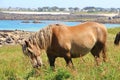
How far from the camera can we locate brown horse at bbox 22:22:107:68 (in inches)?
368

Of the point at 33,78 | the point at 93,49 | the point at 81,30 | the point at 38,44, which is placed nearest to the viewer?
the point at 33,78

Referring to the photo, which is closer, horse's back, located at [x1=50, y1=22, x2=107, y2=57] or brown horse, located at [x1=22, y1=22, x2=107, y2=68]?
brown horse, located at [x1=22, y1=22, x2=107, y2=68]

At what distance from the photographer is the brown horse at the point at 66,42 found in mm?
9344

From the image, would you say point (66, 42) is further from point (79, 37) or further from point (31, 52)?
point (31, 52)

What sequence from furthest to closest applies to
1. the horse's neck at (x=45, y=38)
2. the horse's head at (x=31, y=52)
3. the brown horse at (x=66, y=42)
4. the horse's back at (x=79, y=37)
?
the horse's back at (x=79, y=37)
the horse's neck at (x=45, y=38)
the brown horse at (x=66, y=42)
the horse's head at (x=31, y=52)

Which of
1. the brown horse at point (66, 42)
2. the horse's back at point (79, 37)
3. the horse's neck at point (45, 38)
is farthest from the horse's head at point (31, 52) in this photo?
the horse's back at point (79, 37)

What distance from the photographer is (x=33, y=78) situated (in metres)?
8.03

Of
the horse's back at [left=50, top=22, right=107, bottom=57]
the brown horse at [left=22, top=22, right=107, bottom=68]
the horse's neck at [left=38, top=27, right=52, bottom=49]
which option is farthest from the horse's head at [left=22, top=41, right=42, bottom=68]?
the horse's back at [left=50, top=22, right=107, bottom=57]

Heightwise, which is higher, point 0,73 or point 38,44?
point 38,44

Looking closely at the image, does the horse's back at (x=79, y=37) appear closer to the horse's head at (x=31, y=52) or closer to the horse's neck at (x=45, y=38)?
the horse's neck at (x=45, y=38)

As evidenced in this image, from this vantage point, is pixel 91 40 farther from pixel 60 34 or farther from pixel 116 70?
pixel 116 70

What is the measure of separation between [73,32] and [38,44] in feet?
5.14

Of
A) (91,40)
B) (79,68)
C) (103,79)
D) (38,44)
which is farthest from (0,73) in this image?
(103,79)

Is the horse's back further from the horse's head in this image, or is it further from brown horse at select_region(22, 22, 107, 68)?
the horse's head
